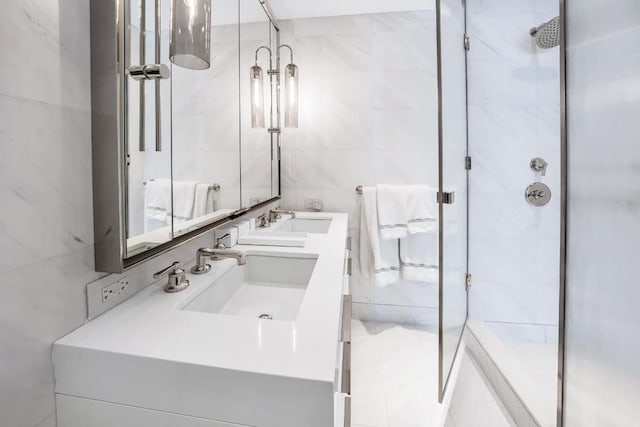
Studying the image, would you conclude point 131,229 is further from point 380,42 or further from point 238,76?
point 380,42

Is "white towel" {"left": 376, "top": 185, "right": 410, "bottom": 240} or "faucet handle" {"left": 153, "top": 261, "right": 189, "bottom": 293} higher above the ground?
"white towel" {"left": 376, "top": 185, "right": 410, "bottom": 240}

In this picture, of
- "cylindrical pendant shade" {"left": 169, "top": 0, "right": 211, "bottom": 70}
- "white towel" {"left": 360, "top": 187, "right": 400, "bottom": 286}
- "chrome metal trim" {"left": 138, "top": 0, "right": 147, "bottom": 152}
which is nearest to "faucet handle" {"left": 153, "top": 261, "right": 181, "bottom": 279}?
"chrome metal trim" {"left": 138, "top": 0, "right": 147, "bottom": 152}

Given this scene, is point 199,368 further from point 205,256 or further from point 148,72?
point 148,72

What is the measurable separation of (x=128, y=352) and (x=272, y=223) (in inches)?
49.8

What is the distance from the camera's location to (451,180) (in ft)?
4.56

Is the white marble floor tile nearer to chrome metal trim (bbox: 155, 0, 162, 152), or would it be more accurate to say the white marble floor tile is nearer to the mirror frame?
the mirror frame

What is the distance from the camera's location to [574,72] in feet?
2.04

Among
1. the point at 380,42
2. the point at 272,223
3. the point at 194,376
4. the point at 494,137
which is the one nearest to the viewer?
the point at 194,376

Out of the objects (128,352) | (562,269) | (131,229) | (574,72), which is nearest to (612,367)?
(562,269)

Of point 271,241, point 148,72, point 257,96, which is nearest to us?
point 148,72

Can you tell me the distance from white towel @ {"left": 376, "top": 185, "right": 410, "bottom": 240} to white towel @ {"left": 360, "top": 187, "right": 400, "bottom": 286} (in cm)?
5

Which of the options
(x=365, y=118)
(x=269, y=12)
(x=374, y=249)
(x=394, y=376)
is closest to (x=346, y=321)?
(x=394, y=376)

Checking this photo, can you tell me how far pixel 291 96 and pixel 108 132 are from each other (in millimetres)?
1411

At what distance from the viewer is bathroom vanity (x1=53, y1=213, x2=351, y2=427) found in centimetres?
45
